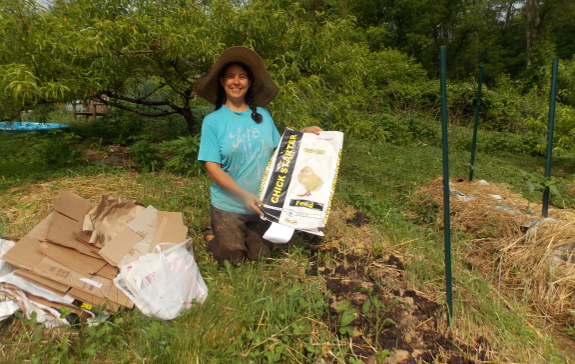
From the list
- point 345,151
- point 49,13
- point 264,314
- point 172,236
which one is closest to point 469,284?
point 264,314

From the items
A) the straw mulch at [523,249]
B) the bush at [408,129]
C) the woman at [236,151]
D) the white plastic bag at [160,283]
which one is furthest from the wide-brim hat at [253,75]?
the bush at [408,129]

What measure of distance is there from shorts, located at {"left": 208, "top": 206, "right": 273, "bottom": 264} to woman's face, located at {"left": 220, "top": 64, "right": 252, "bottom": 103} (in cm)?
81

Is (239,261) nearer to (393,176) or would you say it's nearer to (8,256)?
(8,256)

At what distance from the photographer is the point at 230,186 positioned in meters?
2.55

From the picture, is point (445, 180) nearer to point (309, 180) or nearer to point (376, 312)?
point (376, 312)

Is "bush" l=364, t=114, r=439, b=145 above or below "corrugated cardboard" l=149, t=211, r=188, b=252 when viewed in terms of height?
above

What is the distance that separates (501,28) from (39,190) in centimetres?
3158

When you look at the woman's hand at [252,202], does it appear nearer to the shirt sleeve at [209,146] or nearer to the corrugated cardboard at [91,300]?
the shirt sleeve at [209,146]

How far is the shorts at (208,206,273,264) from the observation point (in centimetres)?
272

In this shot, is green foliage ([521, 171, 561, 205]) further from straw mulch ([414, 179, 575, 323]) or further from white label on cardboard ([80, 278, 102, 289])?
white label on cardboard ([80, 278, 102, 289])

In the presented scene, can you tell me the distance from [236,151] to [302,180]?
50cm

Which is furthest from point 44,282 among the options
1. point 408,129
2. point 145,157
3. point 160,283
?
point 408,129

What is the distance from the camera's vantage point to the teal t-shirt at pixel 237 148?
259cm

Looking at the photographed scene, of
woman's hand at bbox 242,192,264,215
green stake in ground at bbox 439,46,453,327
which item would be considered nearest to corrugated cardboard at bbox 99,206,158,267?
woman's hand at bbox 242,192,264,215
